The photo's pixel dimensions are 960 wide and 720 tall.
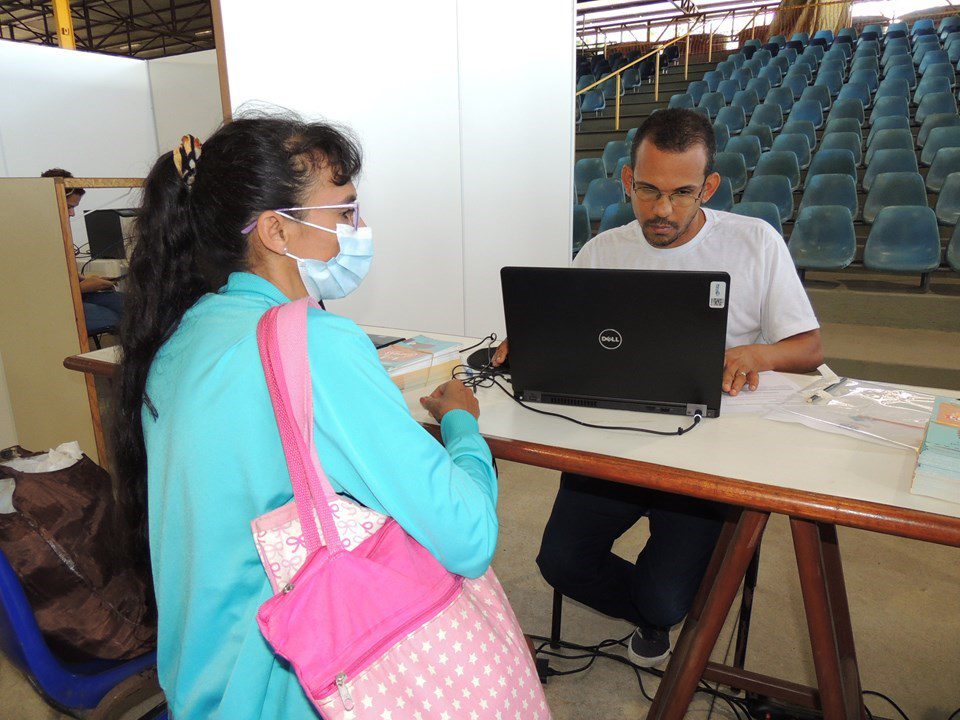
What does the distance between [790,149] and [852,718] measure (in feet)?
15.8

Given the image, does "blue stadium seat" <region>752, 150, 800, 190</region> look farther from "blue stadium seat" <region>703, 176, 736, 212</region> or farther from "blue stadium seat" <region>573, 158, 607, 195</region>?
"blue stadium seat" <region>573, 158, 607, 195</region>

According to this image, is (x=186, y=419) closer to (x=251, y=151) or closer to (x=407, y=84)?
(x=251, y=151)

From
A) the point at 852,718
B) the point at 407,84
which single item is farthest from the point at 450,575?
the point at 407,84

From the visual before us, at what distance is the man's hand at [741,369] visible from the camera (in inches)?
50.3

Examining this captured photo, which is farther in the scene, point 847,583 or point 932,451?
point 847,583

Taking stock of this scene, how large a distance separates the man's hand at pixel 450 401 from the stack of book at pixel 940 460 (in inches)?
25.6

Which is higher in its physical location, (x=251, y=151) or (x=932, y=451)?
(x=251, y=151)

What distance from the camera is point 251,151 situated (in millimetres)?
849

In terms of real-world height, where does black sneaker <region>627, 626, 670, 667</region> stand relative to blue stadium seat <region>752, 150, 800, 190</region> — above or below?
below

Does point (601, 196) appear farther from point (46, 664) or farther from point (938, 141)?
point (46, 664)

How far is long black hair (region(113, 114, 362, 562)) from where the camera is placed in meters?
0.86

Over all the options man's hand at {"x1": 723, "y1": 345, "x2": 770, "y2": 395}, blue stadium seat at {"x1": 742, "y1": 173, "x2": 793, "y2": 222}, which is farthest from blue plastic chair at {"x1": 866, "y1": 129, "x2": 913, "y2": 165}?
man's hand at {"x1": 723, "y1": 345, "x2": 770, "y2": 395}

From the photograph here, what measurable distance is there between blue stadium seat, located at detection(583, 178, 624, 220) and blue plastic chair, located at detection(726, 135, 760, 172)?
118cm

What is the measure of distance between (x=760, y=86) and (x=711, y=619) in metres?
7.12
